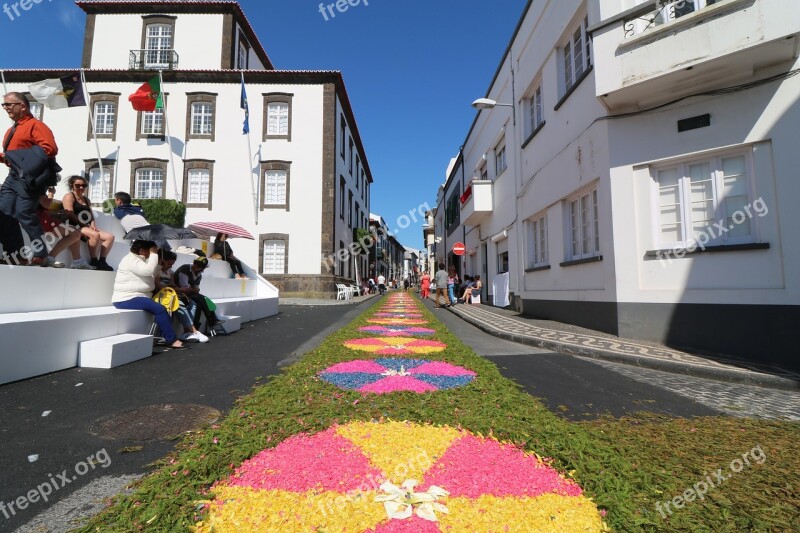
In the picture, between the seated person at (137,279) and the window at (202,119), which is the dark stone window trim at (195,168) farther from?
the seated person at (137,279)

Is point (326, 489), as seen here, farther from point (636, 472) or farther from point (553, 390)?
point (553, 390)

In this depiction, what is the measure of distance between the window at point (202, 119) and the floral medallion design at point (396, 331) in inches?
770

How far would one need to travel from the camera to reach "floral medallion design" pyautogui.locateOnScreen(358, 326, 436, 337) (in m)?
7.17

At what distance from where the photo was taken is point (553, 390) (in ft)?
12.2

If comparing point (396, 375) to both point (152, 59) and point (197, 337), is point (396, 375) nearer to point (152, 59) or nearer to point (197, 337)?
point (197, 337)

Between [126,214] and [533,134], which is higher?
[533,134]

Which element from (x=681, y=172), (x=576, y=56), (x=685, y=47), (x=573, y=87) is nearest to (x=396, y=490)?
(x=681, y=172)

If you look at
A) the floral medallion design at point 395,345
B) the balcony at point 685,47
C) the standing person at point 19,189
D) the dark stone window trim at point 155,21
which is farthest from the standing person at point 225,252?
the dark stone window trim at point 155,21

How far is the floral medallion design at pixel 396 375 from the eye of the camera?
3.53m

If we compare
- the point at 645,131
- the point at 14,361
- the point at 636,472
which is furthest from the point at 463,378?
the point at 645,131

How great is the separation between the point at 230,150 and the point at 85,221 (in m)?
17.4

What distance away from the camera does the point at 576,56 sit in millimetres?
8750

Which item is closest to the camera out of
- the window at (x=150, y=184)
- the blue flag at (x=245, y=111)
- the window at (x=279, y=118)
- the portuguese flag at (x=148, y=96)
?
the portuguese flag at (x=148, y=96)

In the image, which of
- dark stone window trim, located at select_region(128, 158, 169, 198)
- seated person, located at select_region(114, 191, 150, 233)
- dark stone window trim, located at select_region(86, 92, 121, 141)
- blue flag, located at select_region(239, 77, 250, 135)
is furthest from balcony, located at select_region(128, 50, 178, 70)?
seated person, located at select_region(114, 191, 150, 233)
